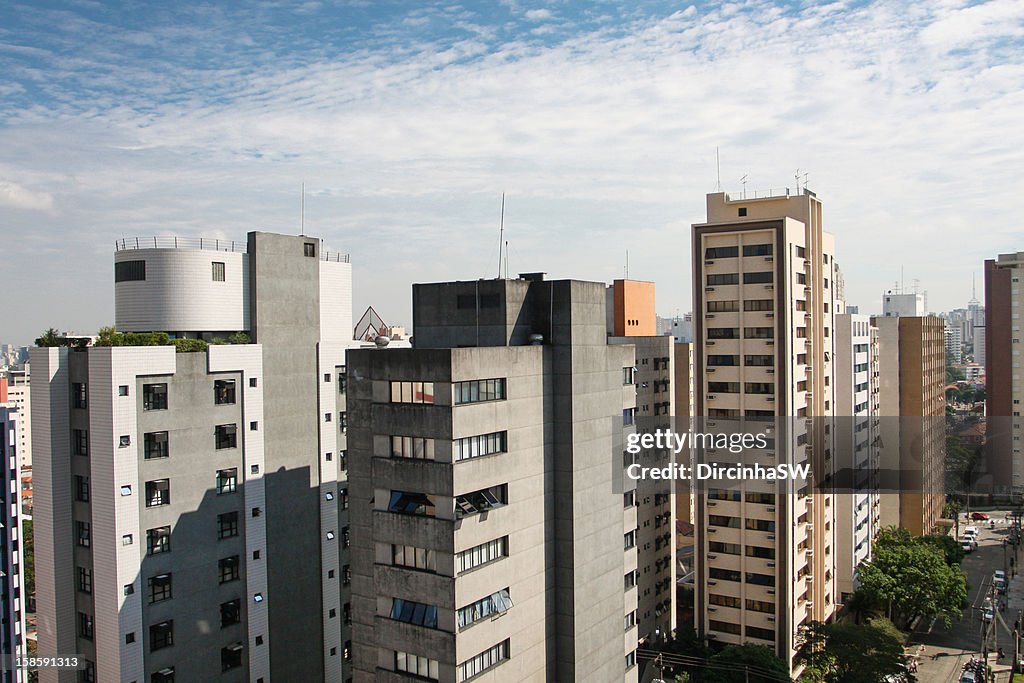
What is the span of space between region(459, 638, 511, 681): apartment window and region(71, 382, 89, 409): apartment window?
2017 cm

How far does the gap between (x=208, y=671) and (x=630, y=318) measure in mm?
55412

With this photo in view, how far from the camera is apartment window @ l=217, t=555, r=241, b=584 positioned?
37062 millimetres

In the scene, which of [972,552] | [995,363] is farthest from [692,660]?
[995,363]

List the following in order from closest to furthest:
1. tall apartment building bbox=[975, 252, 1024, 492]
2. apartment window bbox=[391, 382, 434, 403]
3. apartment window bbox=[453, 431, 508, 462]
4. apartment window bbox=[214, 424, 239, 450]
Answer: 1. apartment window bbox=[453, 431, 508, 462]
2. apartment window bbox=[391, 382, 434, 403]
3. apartment window bbox=[214, 424, 239, 450]
4. tall apartment building bbox=[975, 252, 1024, 492]

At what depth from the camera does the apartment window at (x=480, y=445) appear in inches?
1088

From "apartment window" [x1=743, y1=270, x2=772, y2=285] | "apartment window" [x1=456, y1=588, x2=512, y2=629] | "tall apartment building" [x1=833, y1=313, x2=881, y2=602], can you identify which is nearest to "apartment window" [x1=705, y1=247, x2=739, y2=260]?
"apartment window" [x1=743, y1=270, x2=772, y2=285]

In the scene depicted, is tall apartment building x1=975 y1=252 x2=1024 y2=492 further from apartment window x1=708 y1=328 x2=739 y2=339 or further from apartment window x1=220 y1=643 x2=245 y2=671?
apartment window x1=220 y1=643 x2=245 y2=671

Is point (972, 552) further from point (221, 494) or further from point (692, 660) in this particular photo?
point (221, 494)

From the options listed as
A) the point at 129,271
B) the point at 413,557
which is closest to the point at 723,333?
the point at 413,557

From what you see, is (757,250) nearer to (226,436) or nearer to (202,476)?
(226,436)

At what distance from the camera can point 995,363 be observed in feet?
311

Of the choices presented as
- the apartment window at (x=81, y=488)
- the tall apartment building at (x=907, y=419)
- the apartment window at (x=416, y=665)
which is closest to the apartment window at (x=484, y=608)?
the apartment window at (x=416, y=665)

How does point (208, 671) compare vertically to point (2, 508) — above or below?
below

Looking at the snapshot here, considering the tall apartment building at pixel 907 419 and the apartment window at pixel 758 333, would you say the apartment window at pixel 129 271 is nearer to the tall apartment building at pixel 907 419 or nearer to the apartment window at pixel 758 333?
the apartment window at pixel 758 333
